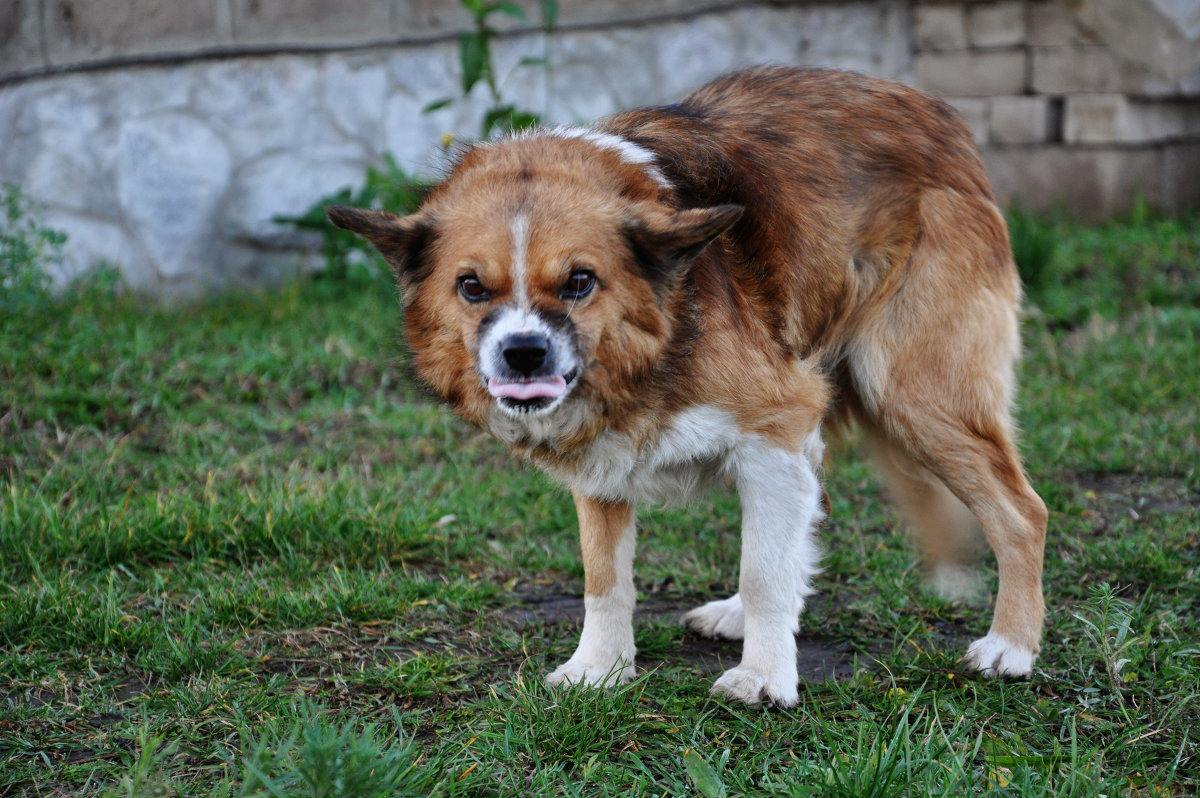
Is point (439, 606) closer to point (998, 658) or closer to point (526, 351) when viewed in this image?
point (526, 351)

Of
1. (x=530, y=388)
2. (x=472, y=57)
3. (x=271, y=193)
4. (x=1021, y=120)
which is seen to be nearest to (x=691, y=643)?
(x=530, y=388)

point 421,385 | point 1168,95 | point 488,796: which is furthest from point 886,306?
point 1168,95

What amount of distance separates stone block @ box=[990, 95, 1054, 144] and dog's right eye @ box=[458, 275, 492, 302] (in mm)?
6544

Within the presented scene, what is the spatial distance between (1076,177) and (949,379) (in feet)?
18.9

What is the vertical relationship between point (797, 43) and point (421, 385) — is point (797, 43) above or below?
above

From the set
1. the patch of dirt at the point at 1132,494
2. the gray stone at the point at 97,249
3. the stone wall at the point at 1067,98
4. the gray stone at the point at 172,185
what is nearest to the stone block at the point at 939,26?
the stone wall at the point at 1067,98

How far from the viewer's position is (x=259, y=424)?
4.91m

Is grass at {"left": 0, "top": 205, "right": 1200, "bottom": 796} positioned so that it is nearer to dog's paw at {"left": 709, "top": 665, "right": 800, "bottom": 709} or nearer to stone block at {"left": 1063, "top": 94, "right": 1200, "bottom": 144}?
dog's paw at {"left": 709, "top": 665, "right": 800, "bottom": 709}

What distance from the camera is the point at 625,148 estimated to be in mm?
2939

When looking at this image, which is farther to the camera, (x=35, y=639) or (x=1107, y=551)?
(x=1107, y=551)

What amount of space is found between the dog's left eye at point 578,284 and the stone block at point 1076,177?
639 centimetres

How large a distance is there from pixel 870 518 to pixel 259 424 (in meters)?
2.69

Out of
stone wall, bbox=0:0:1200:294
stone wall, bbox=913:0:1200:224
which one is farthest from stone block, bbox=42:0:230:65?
stone wall, bbox=913:0:1200:224

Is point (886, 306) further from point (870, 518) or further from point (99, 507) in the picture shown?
point (99, 507)
